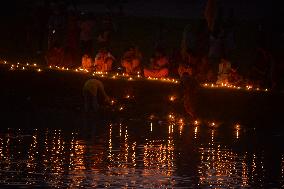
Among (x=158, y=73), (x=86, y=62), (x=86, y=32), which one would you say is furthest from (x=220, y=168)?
(x=86, y=32)

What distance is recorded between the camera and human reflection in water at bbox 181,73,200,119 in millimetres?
28109

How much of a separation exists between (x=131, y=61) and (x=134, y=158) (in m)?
10.5

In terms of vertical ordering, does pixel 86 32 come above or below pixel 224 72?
above

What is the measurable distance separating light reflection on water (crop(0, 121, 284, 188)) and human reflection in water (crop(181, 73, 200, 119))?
1.47 meters

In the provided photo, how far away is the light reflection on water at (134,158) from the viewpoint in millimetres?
18203

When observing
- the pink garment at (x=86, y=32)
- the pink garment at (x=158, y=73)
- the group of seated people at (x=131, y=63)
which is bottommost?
the pink garment at (x=158, y=73)

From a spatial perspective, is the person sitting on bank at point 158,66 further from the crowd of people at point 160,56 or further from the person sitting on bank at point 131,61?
the person sitting on bank at point 131,61

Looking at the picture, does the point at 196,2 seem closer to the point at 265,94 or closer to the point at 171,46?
the point at 171,46

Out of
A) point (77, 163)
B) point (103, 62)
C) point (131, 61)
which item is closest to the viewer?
point (77, 163)

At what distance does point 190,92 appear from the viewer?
1108 inches

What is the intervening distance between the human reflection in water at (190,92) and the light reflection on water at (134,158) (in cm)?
147

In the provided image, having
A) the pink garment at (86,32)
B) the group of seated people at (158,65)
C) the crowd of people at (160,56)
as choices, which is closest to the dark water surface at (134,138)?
the group of seated people at (158,65)

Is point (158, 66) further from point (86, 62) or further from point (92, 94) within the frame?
point (92, 94)

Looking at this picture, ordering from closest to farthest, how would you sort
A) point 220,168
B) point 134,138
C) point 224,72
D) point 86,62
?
Result: 1. point 220,168
2. point 134,138
3. point 224,72
4. point 86,62
